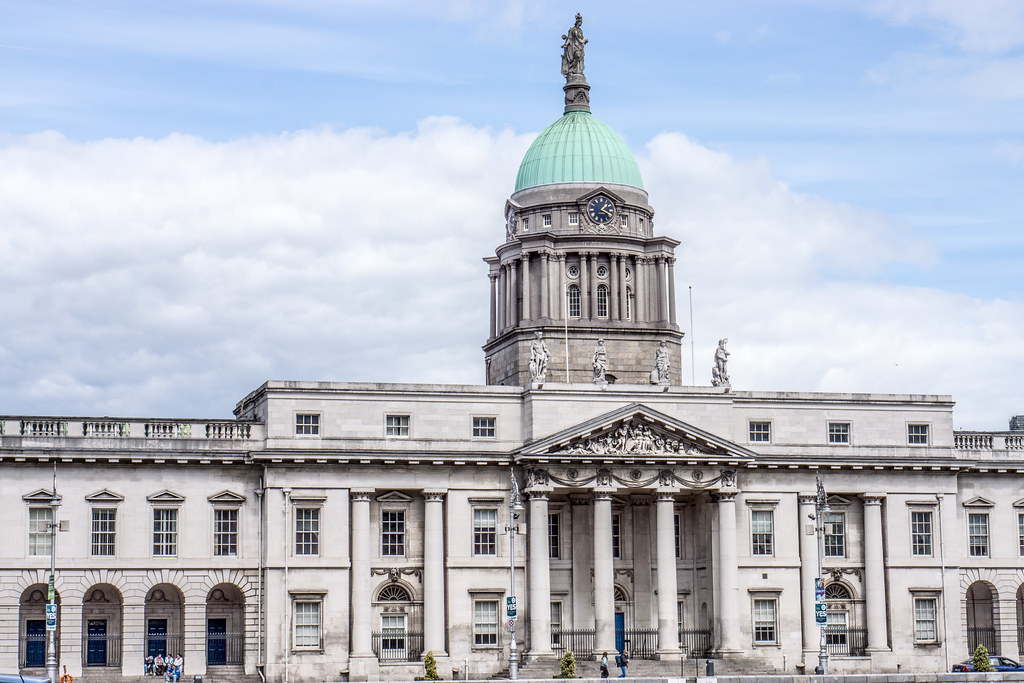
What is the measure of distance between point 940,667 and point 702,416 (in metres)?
17.4

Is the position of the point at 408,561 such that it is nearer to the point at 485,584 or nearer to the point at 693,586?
the point at 485,584

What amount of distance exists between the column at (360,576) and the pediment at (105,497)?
10.9 m

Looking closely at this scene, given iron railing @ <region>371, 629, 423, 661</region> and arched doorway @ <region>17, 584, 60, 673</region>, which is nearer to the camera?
arched doorway @ <region>17, 584, 60, 673</region>

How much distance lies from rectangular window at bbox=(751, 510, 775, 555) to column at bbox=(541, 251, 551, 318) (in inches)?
618

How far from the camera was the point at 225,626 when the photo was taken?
77.5 m

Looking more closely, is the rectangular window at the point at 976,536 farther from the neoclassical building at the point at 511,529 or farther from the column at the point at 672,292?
the column at the point at 672,292

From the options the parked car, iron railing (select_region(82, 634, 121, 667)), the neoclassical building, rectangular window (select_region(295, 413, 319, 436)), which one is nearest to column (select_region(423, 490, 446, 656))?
the neoclassical building

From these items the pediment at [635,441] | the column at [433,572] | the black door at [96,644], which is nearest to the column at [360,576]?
the column at [433,572]

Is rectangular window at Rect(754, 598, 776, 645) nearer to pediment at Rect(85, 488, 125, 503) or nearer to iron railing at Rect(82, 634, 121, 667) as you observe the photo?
iron railing at Rect(82, 634, 121, 667)

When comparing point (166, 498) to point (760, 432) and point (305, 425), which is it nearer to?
point (305, 425)

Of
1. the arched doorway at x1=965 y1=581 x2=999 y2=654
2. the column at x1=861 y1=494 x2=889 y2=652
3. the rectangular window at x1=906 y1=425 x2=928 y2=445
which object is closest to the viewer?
the column at x1=861 y1=494 x2=889 y2=652

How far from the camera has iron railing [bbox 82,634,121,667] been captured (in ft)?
245

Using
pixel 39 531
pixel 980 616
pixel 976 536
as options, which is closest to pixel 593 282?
pixel 976 536

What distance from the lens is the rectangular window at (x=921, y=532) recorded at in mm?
82625
